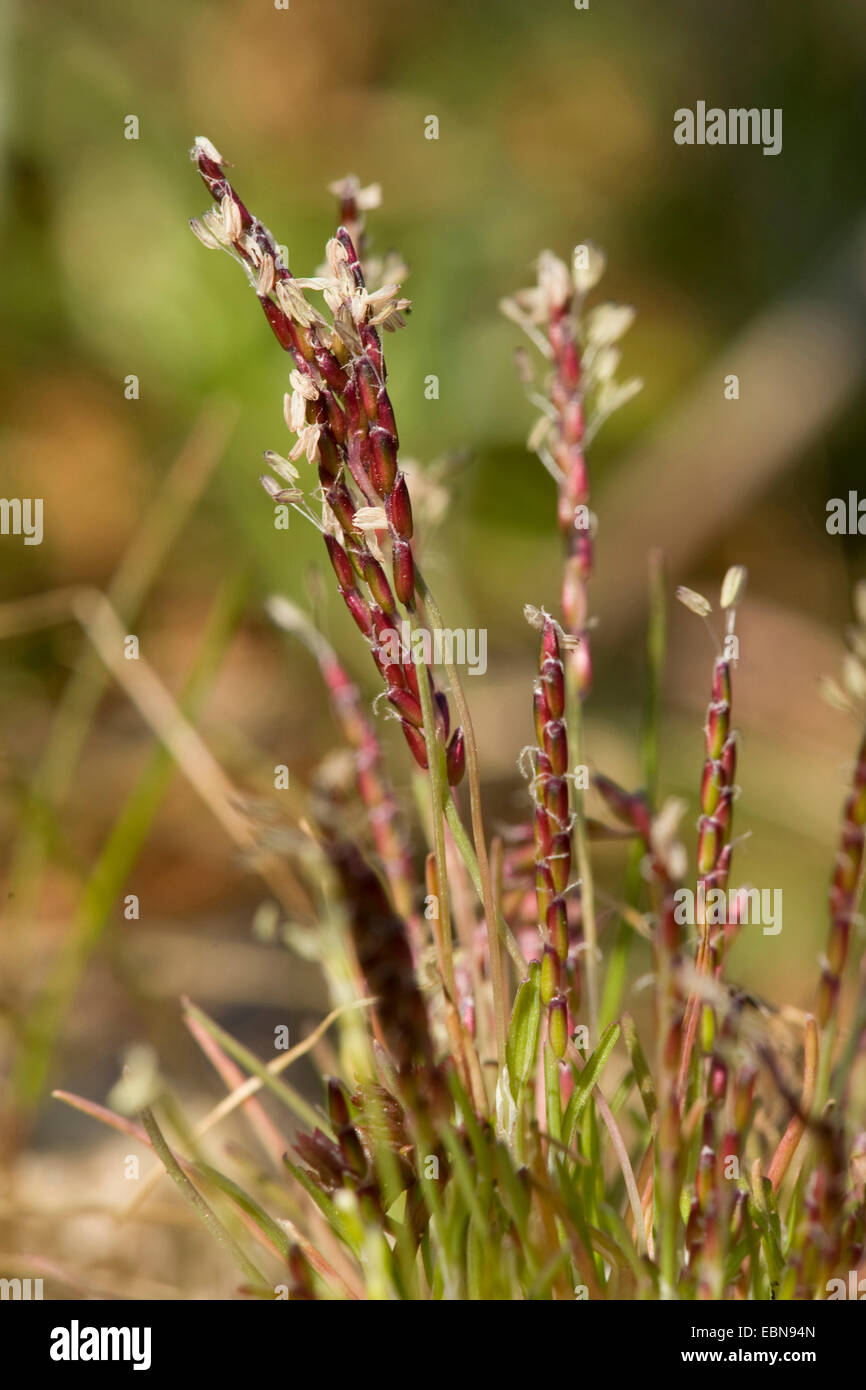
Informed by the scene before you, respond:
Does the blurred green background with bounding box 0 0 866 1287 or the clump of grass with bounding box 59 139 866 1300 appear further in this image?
the blurred green background with bounding box 0 0 866 1287

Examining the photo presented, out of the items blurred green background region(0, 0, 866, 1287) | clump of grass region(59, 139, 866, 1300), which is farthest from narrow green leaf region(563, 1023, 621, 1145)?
blurred green background region(0, 0, 866, 1287)

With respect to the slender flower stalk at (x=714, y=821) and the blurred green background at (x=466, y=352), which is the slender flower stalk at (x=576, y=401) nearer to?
the slender flower stalk at (x=714, y=821)

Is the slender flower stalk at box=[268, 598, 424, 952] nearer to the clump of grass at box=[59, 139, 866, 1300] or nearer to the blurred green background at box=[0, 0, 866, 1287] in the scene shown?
the clump of grass at box=[59, 139, 866, 1300]

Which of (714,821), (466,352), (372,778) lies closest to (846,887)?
(714,821)

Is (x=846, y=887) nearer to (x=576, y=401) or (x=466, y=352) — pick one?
(x=576, y=401)

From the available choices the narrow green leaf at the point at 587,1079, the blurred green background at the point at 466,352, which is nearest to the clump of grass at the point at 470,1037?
the narrow green leaf at the point at 587,1079

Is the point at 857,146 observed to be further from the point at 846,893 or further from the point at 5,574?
the point at 846,893
